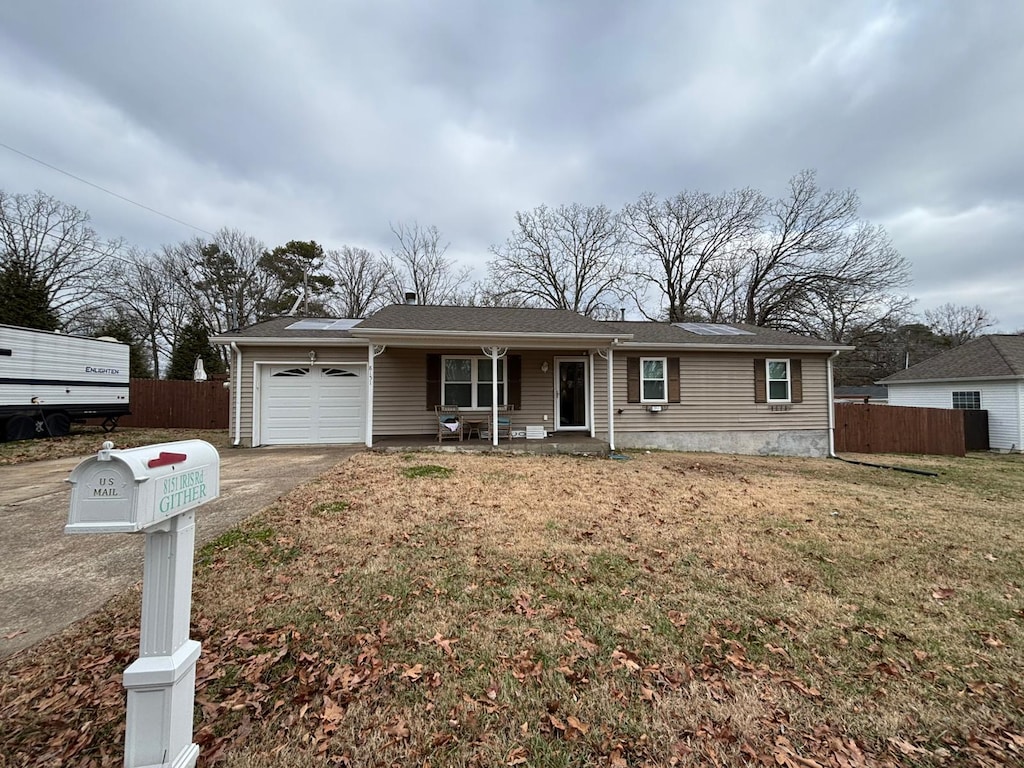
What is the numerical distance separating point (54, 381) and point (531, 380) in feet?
39.3

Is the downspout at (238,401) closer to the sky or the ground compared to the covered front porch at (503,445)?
closer to the sky

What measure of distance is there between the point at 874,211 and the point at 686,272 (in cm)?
835

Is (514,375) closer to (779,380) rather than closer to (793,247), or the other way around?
(779,380)

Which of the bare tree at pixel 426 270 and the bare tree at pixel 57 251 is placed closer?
the bare tree at pixel 57 251

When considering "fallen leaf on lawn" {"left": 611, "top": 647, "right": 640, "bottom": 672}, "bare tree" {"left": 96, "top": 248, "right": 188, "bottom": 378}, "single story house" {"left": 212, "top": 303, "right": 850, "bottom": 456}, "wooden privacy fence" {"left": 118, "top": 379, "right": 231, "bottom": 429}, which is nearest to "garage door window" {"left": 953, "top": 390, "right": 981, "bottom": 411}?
"single story house" {"left": 212, "top": 303, "right": 850, "bottom": 456}

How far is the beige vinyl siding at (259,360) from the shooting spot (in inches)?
390

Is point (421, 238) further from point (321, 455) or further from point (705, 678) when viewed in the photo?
point (705, 678)

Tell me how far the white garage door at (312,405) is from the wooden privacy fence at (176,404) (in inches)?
332

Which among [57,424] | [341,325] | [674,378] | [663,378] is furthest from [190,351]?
[674,378]

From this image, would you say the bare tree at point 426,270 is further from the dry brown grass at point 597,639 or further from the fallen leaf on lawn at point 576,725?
the fallen leaf on lawn at point 576,725

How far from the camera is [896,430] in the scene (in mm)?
13812

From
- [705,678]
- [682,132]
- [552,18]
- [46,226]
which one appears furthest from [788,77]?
[46,226]

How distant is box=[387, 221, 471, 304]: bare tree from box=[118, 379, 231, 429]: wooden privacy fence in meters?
A: 10.3

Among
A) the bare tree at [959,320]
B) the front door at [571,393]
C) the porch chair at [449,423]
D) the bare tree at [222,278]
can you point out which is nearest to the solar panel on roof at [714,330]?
the front door at [571,393]
